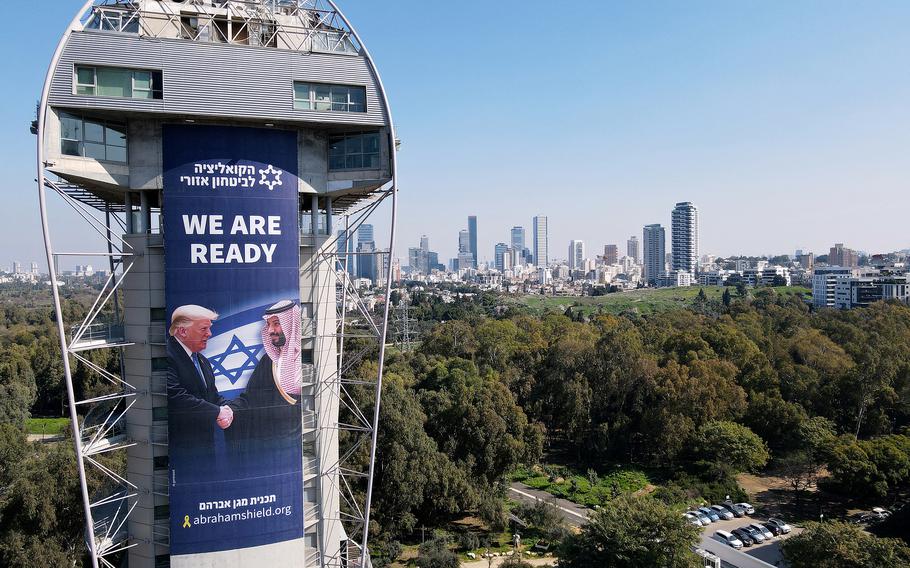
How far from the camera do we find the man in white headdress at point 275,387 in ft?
51.7

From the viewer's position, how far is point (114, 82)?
14906 millimetres

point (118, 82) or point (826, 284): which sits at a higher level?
point (118, 82)

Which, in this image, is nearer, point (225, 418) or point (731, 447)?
point (225, 418)

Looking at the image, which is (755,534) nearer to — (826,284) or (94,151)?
(94,151)

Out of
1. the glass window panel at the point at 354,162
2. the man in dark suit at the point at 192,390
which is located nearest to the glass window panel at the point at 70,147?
the man in dark suit at the point at 192,390

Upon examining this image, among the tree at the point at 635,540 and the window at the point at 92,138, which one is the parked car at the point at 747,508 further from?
the window at the point at 92,138

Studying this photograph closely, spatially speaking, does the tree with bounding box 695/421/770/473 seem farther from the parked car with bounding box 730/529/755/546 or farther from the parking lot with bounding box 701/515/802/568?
the parked car with bounding box 730/529/755/546

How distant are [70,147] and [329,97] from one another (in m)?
6.37

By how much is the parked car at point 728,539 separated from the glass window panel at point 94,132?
28.4 m

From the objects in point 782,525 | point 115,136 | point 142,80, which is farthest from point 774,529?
point 142,80

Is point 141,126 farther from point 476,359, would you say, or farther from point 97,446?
point 476,359

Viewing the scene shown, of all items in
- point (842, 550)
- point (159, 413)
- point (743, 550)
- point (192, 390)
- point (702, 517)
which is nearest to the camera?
point (192, 390)

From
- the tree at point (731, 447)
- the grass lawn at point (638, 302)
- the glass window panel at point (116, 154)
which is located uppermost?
the glass window panel at point (116, 154)

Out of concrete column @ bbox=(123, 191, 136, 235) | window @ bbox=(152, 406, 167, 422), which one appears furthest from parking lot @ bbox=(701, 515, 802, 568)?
concrete column @ bbox=(123, 191, 136, 235)
